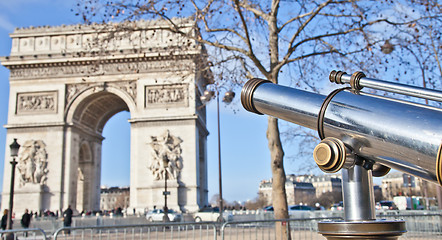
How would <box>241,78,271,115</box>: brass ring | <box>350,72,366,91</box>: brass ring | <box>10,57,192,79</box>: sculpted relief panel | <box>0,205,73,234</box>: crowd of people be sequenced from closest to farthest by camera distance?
<box>350,72,366,91</box>: brass ring, <box>241,78,271,115</box>: brass ring, <box>0,205,73,234</box>: crowd of people, <box>10,57,192,79</box>: sculpted relief panel

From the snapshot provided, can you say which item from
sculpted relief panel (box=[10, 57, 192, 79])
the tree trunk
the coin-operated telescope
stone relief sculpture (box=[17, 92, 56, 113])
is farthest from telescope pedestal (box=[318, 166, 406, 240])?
stone relief sculpture (box=[17, 92, 56, 113])

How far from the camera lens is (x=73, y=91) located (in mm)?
28125

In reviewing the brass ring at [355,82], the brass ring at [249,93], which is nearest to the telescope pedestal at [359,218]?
the brass ring at [355,82]

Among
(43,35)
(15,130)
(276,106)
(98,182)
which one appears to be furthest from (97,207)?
(276,106)

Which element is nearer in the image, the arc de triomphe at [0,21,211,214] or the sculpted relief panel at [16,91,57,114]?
the arc de triomphe at [0,21,211,214]

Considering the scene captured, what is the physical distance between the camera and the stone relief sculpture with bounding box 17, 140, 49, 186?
2655 cm

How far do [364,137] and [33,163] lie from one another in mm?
28038

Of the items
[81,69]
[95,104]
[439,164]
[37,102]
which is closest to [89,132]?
[95,104]

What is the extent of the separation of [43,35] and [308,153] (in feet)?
65.5

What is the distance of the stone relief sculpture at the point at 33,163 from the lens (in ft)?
87.1

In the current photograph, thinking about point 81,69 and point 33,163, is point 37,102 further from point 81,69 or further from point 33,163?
point 33,163

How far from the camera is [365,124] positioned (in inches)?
62.4

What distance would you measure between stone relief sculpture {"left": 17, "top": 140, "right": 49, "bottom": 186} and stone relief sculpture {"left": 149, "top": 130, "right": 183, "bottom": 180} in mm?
6735

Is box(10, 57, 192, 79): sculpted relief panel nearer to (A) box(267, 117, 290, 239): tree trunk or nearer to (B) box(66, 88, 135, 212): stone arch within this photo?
(B) box(66, 88, 135, 212): stone arch
